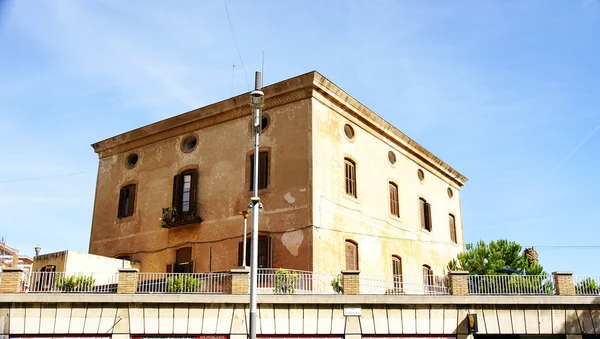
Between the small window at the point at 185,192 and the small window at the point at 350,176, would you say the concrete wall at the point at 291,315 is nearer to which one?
the small window at the point at 350,176

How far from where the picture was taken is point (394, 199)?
29.0m

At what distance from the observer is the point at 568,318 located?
19.5 metres

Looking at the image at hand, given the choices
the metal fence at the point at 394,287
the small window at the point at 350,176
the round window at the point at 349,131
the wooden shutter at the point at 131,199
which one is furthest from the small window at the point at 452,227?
the wooden shutter at the point at 131,199

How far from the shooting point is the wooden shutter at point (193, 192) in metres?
26.9

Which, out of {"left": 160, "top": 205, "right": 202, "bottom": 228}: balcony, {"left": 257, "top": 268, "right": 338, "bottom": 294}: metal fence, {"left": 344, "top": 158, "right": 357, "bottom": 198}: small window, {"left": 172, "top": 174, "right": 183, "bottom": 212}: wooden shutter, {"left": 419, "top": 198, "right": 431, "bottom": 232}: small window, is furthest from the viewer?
{"left": 419, "top": 198, "right": 431, "bottom": 232}: small window

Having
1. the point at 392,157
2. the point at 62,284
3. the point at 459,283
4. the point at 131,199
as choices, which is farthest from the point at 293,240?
the point at 131,199

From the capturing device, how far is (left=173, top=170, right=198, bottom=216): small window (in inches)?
1068

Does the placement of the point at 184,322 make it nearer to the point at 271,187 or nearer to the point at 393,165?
the point at 271,187

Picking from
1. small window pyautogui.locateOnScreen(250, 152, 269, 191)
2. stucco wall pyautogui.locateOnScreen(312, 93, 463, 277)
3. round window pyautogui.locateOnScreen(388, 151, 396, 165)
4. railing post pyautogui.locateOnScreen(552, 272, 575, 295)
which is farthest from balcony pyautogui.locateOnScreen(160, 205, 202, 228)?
railing post pyautogui.locateOnScreen(552, 272, 575, 295)

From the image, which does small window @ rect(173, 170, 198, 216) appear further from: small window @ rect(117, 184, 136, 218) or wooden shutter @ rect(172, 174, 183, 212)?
small window @ rect(117, 184, 136, 218)

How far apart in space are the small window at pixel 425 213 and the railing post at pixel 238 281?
14.4m

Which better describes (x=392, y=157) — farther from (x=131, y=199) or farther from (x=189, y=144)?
(x=131, y=199)

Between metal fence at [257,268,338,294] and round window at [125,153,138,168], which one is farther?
round window at [125,153,138,168]

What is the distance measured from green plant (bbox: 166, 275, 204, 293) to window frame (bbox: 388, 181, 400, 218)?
38.6 feet
